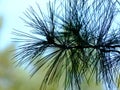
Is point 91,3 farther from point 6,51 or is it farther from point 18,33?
point 6,51

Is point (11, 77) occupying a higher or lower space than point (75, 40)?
lower

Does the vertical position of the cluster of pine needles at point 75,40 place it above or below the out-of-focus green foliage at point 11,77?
above

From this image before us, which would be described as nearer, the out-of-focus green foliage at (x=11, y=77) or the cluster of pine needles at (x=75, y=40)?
the cluster of pine needles at (x=75, y=40)

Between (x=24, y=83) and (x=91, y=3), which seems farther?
(x=24, y=83)

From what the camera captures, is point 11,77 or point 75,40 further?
point 11,77

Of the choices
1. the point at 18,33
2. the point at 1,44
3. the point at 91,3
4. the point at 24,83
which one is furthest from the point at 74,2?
the point at 1,44

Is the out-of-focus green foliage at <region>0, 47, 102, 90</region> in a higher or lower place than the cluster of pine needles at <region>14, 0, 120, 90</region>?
lower

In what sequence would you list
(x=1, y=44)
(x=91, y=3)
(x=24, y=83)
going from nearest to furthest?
(x=91, y=3) → (x=24, y=83) → (x=1, y=44)

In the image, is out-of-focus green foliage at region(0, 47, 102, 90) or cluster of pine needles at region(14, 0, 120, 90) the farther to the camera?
out-of-focus green foliage at region(0, 47, 102, 90)
